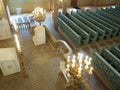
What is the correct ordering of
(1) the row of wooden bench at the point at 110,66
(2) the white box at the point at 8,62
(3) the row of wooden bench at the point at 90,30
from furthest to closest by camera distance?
(3) the row of wooden bench at the point at 90,30
(2) the white box at the point at 8,62
(1) the row of wooden bench at the point at 110,66

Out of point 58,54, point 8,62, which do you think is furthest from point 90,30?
point 8,62

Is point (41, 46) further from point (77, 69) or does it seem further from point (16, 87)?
point (77, 69)

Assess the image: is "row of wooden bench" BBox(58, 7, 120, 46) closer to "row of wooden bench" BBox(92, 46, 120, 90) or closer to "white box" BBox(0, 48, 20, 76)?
"row of wooden bench" BBox(92, 46, 120, 90)

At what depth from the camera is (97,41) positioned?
26.1 feet

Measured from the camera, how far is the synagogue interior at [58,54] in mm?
4723

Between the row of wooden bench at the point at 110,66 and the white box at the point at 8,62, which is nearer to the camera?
the row of wooden bench at the point at 110,66

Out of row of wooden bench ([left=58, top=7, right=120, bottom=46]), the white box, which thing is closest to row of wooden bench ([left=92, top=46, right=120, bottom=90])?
row of wooden bench ([left=58, top=7, right=120, bottom=46])

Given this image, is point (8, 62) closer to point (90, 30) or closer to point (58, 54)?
point (58, 54)

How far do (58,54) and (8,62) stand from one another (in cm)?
253

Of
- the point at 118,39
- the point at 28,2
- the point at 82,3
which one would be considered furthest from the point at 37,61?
the point at 82,3

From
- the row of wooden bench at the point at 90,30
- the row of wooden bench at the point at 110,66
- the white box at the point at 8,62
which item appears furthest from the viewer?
the row of wooden bench at the point at 90,30

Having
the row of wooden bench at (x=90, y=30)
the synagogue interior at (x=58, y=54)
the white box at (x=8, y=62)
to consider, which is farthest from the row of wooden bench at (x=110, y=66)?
the white box at (x=8, y=62)

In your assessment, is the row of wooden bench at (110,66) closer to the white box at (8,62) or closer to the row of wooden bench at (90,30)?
the row of wooden bench at (90,30)

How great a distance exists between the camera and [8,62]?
16.8ft
